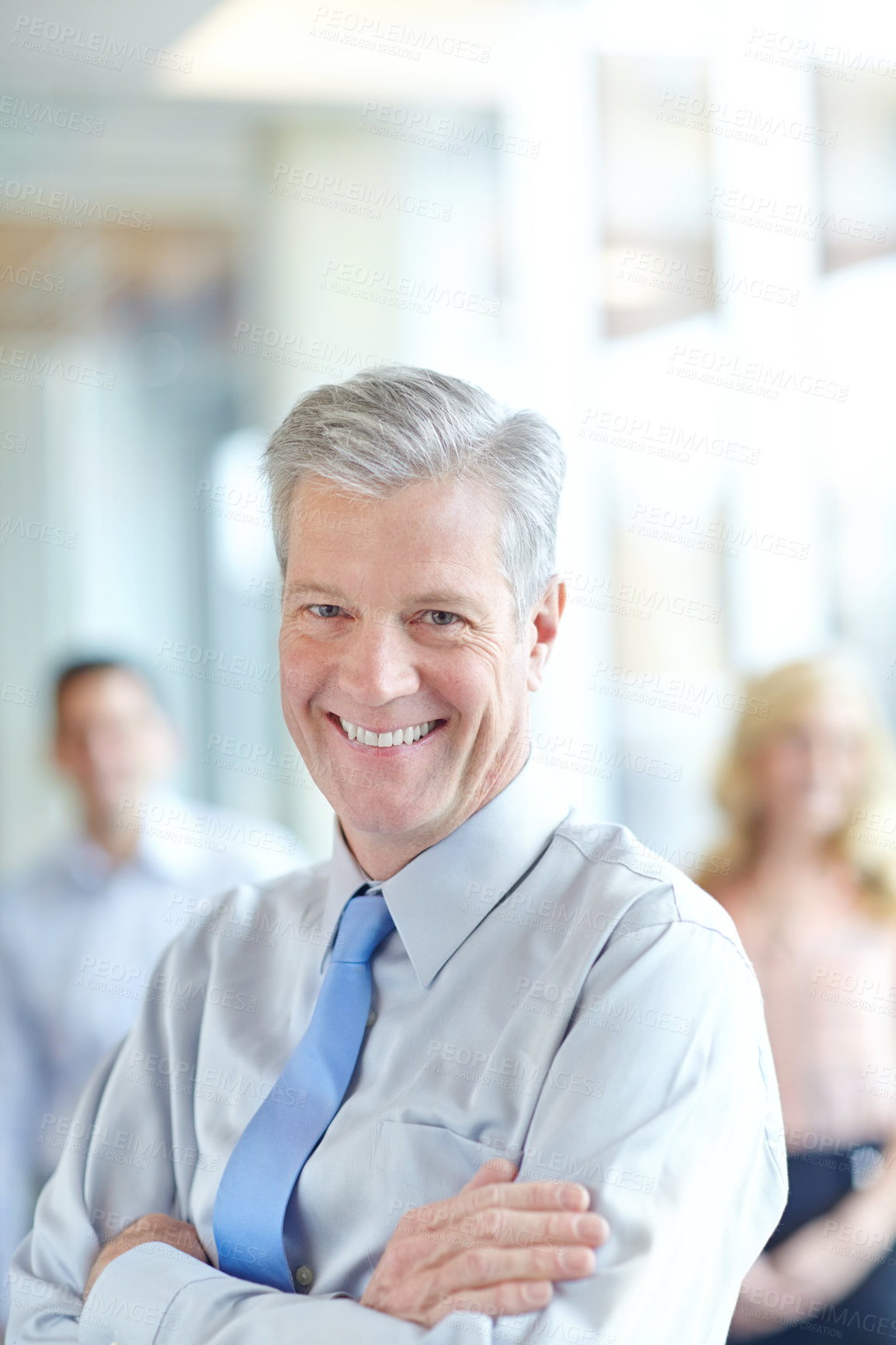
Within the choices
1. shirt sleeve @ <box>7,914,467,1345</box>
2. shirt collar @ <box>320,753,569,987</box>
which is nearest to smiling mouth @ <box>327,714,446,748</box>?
shirt collar @ <box>320,753,569,987</box>

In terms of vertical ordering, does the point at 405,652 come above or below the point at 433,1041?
above

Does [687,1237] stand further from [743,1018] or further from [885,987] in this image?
[885,987]

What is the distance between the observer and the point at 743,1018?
1191 mm

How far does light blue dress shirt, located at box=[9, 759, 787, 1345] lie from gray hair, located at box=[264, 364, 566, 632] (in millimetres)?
277

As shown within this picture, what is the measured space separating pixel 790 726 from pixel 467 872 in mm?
1716

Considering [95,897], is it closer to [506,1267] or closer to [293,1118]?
[293,1118]

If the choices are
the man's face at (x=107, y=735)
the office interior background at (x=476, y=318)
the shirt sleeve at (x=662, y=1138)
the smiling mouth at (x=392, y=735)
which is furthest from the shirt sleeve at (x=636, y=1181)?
the office interior background at (x=476, y=318)

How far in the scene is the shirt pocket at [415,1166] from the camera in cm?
121

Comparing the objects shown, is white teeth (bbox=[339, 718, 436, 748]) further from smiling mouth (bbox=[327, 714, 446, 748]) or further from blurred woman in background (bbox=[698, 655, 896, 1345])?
blurred woman in background (bbox=[698, 655, 896, 1345])

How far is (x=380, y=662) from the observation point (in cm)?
127

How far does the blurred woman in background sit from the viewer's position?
239 centimetres

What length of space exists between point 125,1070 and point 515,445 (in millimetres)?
900

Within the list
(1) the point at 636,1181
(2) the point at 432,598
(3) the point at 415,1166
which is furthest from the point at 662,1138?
(2) the point at 432,598

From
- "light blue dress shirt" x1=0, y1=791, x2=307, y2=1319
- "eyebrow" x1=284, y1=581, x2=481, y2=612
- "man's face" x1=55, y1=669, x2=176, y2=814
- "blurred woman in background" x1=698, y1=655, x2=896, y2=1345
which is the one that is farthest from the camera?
"man's face" x1=55, y1=669, x2=176, y2=814
